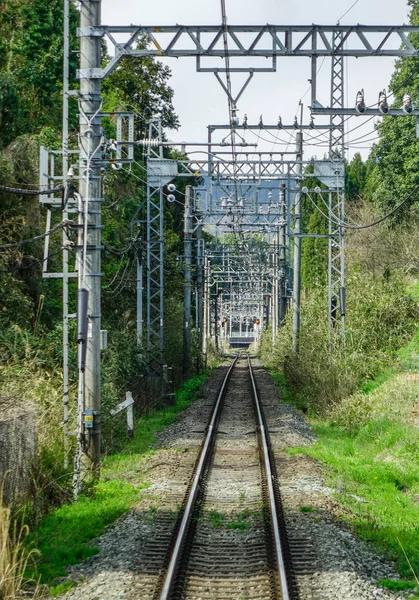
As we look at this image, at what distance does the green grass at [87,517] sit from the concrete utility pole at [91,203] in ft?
2.32

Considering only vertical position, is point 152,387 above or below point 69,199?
below

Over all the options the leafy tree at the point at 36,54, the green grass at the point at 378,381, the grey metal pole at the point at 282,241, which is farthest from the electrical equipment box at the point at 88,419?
the grey metal pole at the point at 282,241

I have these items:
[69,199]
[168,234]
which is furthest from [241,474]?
[168,234]

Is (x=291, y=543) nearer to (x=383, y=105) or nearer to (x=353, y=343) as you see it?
(x=383, y=105)

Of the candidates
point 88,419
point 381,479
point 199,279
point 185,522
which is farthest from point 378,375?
point 199,279

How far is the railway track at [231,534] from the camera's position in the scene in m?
8.52

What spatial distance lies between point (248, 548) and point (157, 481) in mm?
4064

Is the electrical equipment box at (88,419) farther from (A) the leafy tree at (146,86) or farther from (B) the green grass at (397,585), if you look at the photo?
(A) the leafy tree at (146,86)

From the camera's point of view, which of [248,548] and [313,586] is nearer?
[313,586]

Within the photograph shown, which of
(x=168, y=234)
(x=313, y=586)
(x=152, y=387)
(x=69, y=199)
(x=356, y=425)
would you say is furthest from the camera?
(x=168, y=234)

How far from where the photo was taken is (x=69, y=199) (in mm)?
13891

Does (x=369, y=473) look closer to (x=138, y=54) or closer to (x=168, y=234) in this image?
(x=138, y=54)

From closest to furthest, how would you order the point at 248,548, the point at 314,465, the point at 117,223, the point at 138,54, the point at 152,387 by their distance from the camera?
the point at 248,548 < the point at 138,54 < the point at 314,465 < the point at 152,387 < the point at 117,223

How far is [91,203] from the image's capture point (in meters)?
13.2
